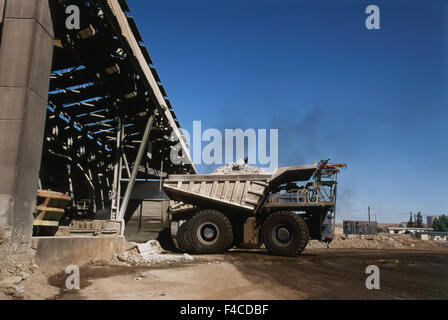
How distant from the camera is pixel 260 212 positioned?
1151 cm

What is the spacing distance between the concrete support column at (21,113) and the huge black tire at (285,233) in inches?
Result: 285

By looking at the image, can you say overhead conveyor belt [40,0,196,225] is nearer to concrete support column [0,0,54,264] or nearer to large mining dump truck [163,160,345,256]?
concrete support column [0,0,54,264]

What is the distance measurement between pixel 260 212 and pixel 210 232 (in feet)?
6.14

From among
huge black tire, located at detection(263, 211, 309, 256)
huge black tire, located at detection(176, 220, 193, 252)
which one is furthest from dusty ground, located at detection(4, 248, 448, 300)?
huge black tire, located at detection(176, 220, 193, 252)

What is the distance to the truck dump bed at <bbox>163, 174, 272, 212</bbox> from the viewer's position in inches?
445

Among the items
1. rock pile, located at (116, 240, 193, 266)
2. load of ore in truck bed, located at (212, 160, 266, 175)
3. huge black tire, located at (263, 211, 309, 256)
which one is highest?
load of ore in truck bed, located at (212, 160, 266, 175)

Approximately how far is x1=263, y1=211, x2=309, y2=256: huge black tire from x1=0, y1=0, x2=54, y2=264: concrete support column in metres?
7.25

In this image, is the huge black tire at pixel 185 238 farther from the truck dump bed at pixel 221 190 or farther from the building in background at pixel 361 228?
the building in background at pixel 361 228

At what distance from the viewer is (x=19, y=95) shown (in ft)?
18.0

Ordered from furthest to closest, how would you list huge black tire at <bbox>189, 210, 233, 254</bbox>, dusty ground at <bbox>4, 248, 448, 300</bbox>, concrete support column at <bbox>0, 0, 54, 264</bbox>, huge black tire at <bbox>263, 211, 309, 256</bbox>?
huge black tire at <bbox>189, 210, 233, 254</bbox>
huge black tire at <bbox>263, 211, 309, 256</bbox>
concrete support column at <bbox>0, 0, 54, 264</bbox>
dusty ground at <bbox>4, 248, 448, 300</bbox>

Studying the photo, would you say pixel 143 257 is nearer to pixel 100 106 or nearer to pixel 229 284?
pixel 229 284

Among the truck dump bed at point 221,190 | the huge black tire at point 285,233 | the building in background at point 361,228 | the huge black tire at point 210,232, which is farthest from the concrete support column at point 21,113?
the building in background at point 361,228
